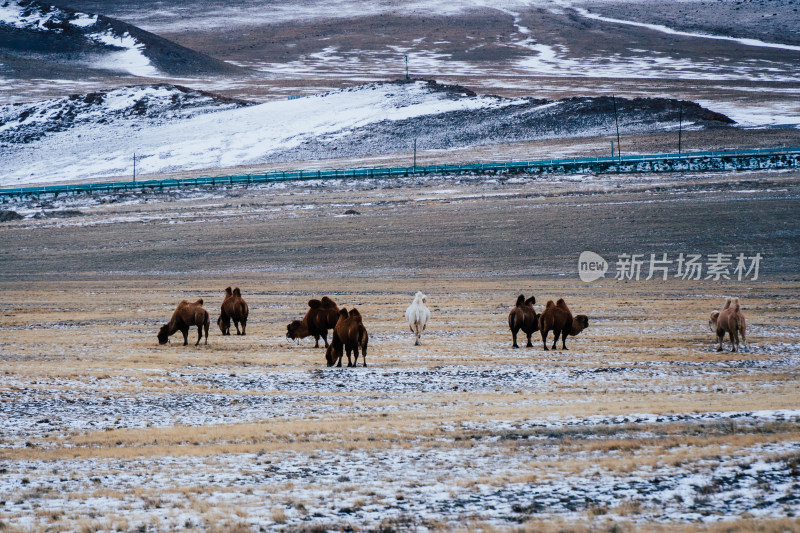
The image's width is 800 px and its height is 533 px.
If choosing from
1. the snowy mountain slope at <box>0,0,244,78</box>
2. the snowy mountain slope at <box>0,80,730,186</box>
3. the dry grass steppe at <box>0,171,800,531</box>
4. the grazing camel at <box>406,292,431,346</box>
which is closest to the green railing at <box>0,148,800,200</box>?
the snowy mountain slope at <box>0,80,730,186</box>

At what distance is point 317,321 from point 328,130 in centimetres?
9136

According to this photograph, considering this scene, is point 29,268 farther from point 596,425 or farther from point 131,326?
point 596,425

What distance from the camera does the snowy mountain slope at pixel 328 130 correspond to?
10100cm

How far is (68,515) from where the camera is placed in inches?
337

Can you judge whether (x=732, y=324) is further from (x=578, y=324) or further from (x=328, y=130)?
(x=328, y=130)

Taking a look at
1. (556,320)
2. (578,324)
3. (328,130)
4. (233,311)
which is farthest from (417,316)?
(328,130)

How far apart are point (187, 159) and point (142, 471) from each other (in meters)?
96.9

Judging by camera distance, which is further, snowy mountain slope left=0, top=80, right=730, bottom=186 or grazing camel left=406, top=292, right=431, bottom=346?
snowy mountain slope left=0, top=80, right=730, bottom=186

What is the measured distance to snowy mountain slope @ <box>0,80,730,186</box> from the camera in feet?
331

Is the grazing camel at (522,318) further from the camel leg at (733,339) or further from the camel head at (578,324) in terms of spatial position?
the camel leg at (733,339)

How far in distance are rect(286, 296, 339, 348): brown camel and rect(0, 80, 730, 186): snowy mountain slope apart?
79.7m

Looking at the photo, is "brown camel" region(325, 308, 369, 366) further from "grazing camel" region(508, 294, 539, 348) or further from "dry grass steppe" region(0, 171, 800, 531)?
"grazing camel" region(508, 294, 539, 348)

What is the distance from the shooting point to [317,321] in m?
20.5

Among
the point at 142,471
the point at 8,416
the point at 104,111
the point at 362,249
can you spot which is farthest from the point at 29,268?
Result: the point at 104,111
